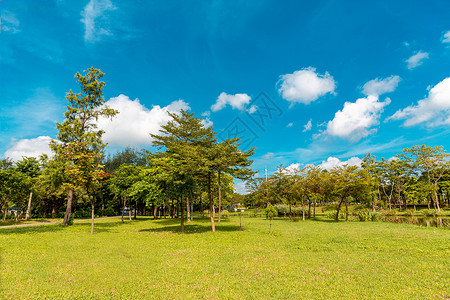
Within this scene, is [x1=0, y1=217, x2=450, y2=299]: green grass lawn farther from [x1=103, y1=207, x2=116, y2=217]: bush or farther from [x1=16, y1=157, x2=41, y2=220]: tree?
[x1=103, y1=207, x2=116, y2=217]: bush

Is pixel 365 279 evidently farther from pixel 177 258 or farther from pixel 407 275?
pixel 177 258

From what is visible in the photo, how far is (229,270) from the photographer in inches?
328

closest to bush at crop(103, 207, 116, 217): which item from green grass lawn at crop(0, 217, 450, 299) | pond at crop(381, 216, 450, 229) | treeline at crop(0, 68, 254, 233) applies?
treeline at crop(0, 68, 254, 233)

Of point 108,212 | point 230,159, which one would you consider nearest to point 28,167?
point 108,212

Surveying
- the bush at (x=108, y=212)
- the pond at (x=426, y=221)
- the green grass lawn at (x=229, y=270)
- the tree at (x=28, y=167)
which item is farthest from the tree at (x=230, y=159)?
the bush at (x=108, y=212)

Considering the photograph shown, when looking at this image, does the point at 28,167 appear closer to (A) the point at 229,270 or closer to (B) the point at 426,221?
(A) the point at 229,270

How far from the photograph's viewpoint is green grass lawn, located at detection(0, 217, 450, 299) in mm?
6348

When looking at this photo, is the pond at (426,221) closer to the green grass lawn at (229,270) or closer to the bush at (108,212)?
the green grass lawn at (229,270)

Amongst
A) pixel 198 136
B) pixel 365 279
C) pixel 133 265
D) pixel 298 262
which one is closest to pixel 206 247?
pixel 133 265

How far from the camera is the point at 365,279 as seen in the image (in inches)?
279

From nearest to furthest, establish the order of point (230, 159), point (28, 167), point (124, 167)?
1. point (230, 159)
2. point (124, 167)
3. point (28, 167)

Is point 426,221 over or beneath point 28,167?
beneath

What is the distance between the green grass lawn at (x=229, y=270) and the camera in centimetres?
635

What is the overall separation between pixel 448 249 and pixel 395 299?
8.29 m
